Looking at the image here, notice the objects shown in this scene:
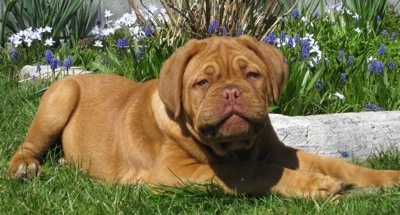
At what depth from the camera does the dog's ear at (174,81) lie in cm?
457

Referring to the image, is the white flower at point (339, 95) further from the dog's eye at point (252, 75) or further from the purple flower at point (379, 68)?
the dog's eye at point (252, 75)

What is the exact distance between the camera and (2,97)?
6613mm

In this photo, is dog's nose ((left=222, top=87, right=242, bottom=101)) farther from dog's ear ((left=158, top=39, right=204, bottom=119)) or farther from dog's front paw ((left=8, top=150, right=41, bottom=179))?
dog's front paw ((left=8, top=150, right=41, bottom=179))

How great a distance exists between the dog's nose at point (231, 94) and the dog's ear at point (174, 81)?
A: 30 centimetres

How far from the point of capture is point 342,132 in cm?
564

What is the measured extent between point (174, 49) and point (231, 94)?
8.15 feet

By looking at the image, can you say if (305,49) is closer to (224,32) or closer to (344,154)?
(224,32)

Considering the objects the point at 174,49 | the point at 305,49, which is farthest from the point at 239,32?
the point at 305,49

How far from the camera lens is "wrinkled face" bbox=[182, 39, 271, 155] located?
14.3 feet

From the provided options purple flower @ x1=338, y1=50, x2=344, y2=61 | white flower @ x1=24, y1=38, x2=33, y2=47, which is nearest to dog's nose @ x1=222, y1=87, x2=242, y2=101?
purple flower @ x1=338, y1=50, x2=344, y2=61

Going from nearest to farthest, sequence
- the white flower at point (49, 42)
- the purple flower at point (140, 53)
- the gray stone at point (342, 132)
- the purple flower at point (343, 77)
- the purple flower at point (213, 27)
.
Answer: the gray stone at point (342, 132) < the purple flower at point (343, 77) < the purple flower at point (140, 53) < the purple flower at point (213, 27) < the white flower at point (49, 42)

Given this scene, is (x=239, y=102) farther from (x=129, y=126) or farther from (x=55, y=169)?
(x=55, y=169)

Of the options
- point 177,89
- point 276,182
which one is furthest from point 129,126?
point 276,182

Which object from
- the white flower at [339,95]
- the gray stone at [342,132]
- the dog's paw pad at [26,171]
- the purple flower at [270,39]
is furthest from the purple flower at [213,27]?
the dog's paw pad at [26,171]
